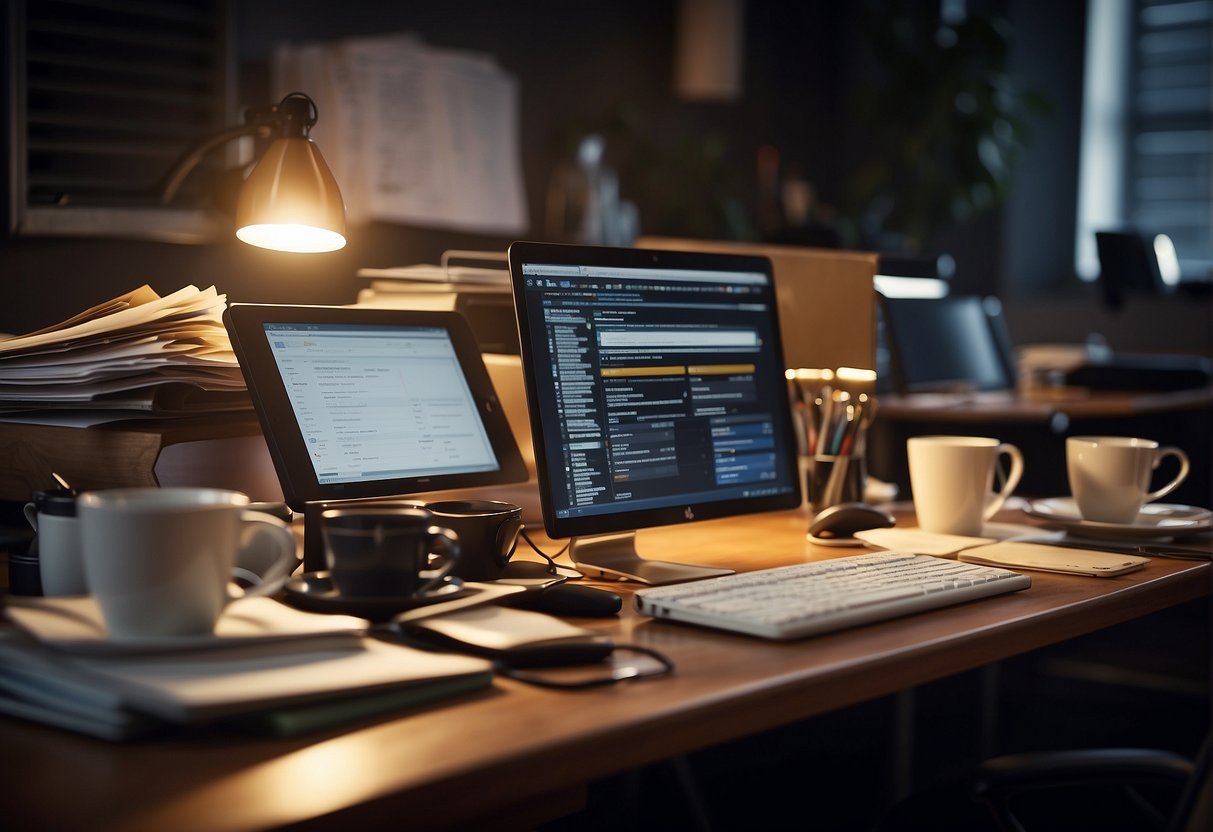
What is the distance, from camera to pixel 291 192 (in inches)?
55.4

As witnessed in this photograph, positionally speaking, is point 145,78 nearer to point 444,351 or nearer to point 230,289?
point 230,289

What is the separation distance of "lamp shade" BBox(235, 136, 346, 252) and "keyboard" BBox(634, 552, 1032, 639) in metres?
0.58

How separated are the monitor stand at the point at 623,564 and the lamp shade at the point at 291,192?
0.47 meters

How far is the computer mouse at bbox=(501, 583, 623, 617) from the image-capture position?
1.14 meters

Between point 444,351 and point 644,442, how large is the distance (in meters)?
0.26

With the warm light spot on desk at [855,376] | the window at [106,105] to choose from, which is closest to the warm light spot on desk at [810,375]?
the warm light spot on desk at [855,376]

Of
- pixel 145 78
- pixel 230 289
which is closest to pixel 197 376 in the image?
pixel 230 289

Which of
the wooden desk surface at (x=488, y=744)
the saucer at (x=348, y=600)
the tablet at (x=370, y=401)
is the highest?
the tablet at (x=370, y=401)

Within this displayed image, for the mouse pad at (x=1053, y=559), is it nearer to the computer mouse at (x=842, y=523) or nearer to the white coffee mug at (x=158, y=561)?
the computer mouse at (x=842, y=523)

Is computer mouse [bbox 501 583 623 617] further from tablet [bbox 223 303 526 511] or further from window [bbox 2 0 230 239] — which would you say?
window [bbox 2 0 230 239]

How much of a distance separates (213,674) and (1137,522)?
124cm

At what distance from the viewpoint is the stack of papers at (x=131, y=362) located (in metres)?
1.33

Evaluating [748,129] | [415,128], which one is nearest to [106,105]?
[415,128]

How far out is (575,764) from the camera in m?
0.81
